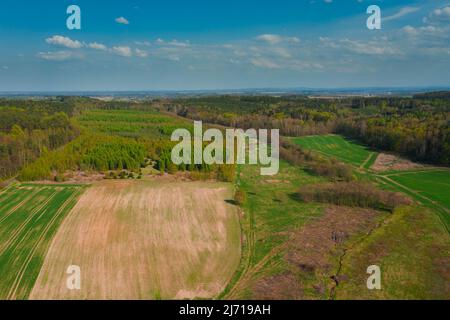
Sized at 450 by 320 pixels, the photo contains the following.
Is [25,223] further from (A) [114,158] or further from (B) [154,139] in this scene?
(B) [154,139]

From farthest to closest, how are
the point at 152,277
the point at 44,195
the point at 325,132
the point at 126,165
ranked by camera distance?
the point at 325,132
the point at 126,165
the point at 44,195
the point at 152,277

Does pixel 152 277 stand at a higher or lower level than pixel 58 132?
lower

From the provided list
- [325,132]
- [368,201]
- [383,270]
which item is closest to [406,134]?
[325,132]

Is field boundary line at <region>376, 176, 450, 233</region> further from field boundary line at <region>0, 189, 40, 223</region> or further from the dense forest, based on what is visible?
field boundary line at <region>0, 189, 40, 223</region>

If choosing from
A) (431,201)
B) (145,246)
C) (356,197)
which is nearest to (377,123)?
(431,201)

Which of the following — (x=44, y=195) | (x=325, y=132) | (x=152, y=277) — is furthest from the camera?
(x=325, y=132)

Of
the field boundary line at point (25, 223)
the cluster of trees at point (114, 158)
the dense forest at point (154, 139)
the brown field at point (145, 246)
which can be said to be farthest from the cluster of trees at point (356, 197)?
the field boundary line at point (25, 223)
